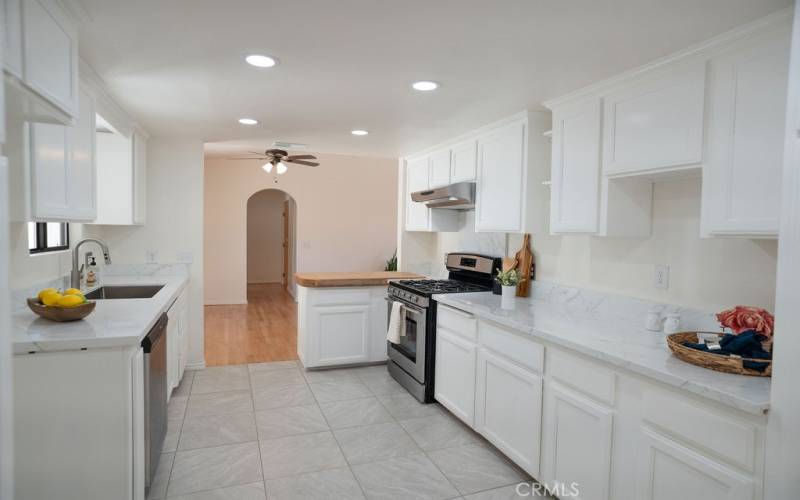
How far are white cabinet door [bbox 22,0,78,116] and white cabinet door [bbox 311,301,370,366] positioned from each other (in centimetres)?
282

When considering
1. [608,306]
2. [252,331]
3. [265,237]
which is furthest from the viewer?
[265,237]

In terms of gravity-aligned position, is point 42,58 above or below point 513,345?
above

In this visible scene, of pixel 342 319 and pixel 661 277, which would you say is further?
pixel 342 319

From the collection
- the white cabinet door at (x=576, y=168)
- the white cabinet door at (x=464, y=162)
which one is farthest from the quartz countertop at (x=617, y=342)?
the white cabinet door at (x=464, y=162)

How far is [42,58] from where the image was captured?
158 cm

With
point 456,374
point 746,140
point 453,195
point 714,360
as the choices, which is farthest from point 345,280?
point 746,140

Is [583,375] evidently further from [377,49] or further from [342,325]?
[342,325]

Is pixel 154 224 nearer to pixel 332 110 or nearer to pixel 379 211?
pixel 332 110

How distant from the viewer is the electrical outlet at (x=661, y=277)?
7.90 ft

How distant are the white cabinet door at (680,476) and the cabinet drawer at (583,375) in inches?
8.4

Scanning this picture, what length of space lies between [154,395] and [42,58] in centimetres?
162

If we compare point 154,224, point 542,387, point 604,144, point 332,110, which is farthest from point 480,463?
point 154,224

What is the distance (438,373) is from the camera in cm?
353

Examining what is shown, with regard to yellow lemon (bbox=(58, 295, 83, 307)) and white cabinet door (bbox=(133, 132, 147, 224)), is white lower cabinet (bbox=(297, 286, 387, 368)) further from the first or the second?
yellow lemon (bbox=(58, 295, 83, 307))
